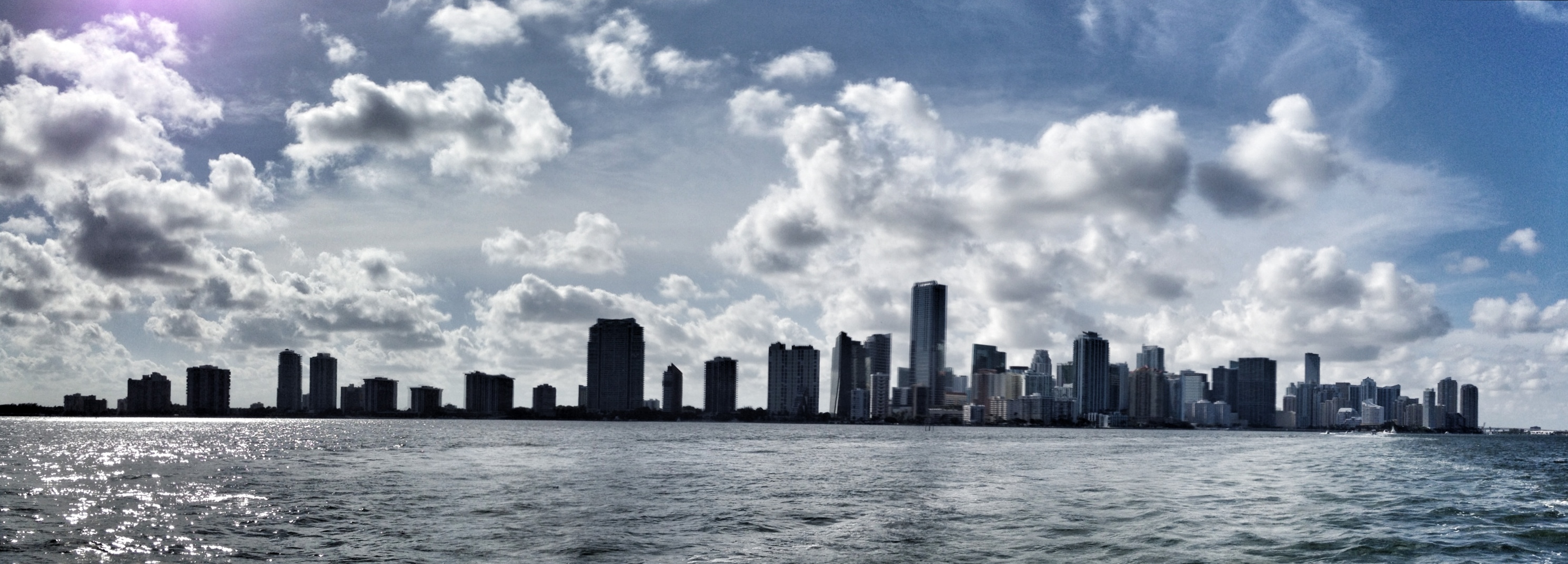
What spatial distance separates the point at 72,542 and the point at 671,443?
4938 inches

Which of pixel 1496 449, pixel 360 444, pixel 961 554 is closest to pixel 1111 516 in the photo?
pixel 961 554

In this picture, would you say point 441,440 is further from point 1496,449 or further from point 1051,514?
point 1496,449

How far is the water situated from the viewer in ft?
131

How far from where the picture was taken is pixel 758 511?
5519 centimetres

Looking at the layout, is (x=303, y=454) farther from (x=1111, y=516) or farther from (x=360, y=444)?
(x=1111, y=516)

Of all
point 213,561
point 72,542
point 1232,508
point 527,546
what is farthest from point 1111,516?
point 72,542

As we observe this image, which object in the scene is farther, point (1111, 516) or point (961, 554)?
point (1111, 516)

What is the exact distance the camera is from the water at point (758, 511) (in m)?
40.0

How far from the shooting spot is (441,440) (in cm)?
17038

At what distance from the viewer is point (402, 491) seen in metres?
65.2

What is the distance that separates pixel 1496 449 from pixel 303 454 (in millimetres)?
217123

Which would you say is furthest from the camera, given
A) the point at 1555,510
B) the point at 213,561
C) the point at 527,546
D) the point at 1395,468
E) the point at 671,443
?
the point at 671,443

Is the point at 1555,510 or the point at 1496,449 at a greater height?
the point at 1555,510

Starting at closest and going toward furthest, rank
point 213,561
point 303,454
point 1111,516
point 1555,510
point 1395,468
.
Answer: point 213,561, point 1111,516, point 1555,510, point 1395,468, point 303,454
